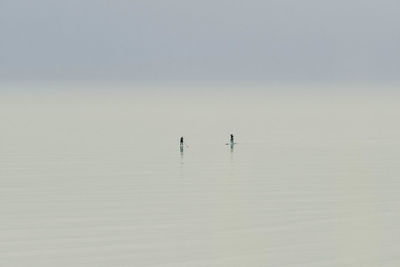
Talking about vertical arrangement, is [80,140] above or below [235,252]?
above

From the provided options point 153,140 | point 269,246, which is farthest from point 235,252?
point 153,140

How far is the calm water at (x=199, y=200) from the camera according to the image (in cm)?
3747

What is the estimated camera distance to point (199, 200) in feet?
164

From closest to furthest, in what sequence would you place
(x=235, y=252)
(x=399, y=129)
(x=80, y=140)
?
1. (x=235, y=252)
2. (x=80, y=140)
3. (x=399, y=129)

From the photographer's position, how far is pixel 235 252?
1473 inches

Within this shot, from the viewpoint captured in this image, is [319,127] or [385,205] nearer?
[385,205]

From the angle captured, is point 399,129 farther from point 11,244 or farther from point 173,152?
point 11,244

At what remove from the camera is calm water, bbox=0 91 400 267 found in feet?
123

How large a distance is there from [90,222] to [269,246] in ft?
27.1

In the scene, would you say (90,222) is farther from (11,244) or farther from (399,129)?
(399,129)

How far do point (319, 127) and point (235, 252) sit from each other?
69268 mm

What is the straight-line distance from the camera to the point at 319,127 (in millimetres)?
105750

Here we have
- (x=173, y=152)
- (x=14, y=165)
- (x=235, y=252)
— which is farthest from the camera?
(x=173, y=152)

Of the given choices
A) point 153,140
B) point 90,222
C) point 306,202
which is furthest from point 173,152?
point 90,222
